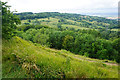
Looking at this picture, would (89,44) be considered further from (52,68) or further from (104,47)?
(52,68)

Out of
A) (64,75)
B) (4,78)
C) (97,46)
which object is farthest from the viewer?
(97,46)

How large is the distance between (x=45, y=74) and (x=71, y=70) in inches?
74.3

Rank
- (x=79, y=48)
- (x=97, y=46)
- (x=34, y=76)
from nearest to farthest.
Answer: (x=34, y=76) → (x=97, y=46) → (x=79, y=48)

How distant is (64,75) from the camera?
621 centimetres

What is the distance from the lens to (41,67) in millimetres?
6344

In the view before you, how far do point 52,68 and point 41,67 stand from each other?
0.78 meters

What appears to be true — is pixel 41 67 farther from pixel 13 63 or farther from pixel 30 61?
pixel 13 63

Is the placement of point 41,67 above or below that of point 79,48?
above

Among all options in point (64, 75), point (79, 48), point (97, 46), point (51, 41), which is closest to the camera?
point (64, 75)

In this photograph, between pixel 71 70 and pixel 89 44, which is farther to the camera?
pixel 89 44

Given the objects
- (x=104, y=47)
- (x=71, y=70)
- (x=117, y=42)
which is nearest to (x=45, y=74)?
(x=71, y=70)

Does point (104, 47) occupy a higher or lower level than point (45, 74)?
lower

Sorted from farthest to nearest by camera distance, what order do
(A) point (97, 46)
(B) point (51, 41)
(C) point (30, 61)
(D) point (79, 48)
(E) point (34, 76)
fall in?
(B) point (51, 41), (D) point (79, 48), (A) point (97, 46), (C) point (30, 61), (E) point (34, 76)

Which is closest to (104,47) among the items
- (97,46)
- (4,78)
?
(97,46)
